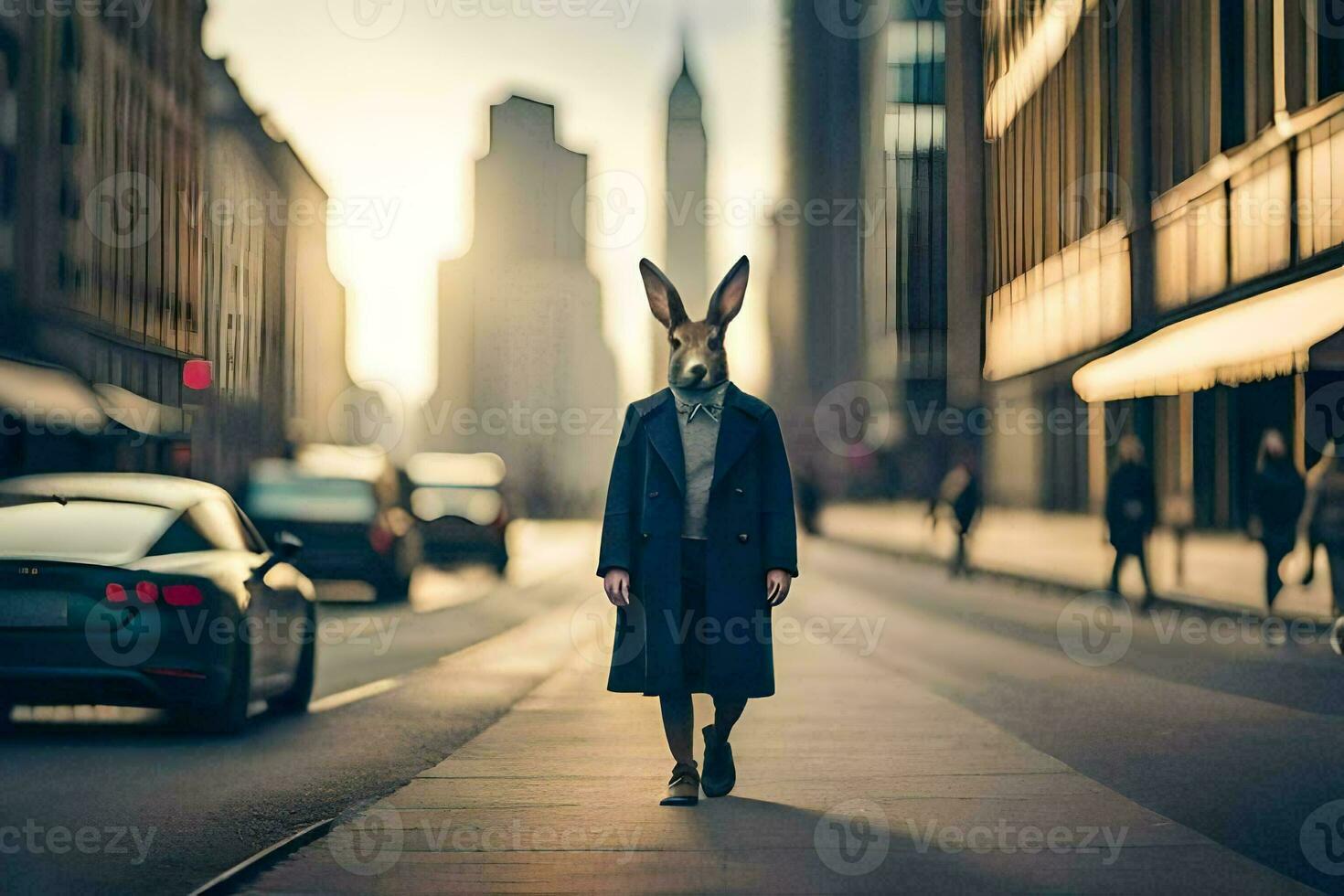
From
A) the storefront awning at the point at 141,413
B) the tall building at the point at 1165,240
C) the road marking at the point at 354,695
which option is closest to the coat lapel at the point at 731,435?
the road marking at the point at 354,695

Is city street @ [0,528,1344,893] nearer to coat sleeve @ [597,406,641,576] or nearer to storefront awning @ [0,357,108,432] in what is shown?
coat sleeve @ [597,406,641,576]

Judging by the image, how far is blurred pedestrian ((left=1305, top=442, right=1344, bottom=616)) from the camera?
570 inches

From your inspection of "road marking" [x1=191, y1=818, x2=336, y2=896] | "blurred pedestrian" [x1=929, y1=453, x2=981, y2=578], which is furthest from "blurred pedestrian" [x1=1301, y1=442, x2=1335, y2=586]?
"blurred pedestrian" [x1=929, y1=453, x2=981, y2=578]

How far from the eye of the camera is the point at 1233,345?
63.3ft

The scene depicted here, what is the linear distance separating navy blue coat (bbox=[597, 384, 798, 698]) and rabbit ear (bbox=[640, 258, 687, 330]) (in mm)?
428

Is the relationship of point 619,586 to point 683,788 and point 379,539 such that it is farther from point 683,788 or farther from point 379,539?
point 379,539

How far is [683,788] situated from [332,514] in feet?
46.9

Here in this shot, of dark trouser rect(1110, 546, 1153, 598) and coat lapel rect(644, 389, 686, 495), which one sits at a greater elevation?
coat lapel rect(644, 389, 686, 495)

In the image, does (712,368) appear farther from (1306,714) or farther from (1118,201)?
(1118,201)

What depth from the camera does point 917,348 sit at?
230 ft

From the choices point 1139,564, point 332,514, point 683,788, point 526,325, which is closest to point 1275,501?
point 1139,564

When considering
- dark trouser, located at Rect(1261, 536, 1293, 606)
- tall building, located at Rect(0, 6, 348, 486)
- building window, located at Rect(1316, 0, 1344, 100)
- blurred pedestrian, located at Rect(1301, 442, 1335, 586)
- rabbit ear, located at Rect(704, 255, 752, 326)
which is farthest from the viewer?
tall building, located at Rect(0, 6, 348, 486)

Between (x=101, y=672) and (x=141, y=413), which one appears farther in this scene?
(x=141, y=413)

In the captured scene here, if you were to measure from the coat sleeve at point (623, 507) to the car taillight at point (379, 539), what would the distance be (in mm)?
13957
